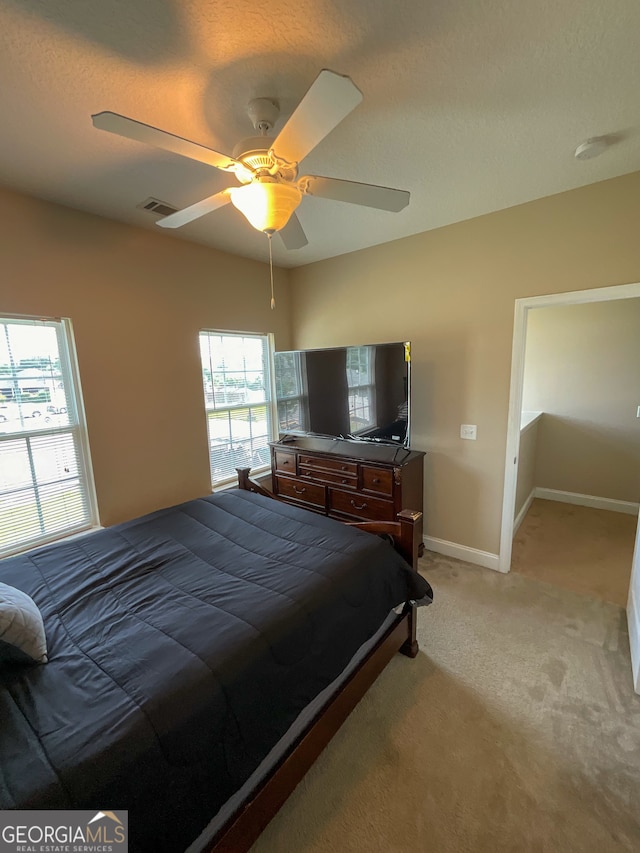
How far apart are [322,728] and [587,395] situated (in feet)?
13.7

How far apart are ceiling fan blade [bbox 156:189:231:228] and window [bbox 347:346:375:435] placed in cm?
164

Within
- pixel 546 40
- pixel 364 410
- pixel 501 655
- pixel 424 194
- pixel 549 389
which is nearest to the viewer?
pixel 546 40

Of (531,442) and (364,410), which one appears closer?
(364,410)

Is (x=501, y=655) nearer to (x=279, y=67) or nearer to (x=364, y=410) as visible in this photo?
(x=364, y=410)

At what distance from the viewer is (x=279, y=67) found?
1261 millimetres

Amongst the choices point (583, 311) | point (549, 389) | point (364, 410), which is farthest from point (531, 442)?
point (364, 410)

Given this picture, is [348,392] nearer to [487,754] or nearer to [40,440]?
[40,440]

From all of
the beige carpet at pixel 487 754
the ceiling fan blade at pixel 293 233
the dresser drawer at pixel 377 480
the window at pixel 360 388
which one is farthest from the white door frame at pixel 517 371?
the ceiling fan blade at pixel 293 233

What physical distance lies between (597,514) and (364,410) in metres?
2.90

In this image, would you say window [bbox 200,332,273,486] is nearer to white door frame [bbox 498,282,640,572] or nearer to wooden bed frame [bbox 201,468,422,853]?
wooden bed frame [bbox 201,468,422,853]

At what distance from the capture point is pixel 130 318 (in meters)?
2.54

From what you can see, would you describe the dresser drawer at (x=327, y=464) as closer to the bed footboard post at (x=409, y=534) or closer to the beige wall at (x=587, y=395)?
the bed footboard post at (x=409, y=534)

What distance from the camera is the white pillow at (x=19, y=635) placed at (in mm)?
1087

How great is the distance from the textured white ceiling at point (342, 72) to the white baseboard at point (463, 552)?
2669 mm
